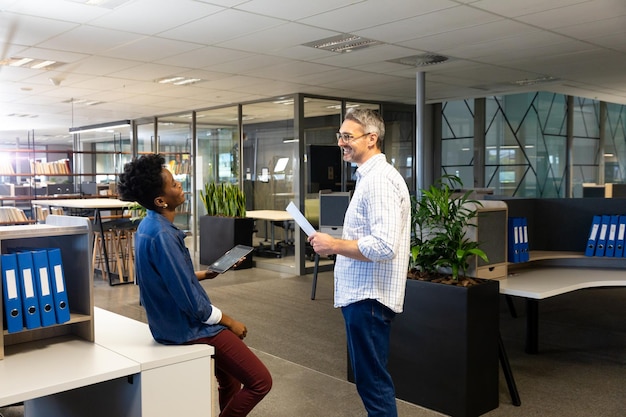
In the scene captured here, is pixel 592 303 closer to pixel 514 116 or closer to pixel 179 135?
pixel 514 116

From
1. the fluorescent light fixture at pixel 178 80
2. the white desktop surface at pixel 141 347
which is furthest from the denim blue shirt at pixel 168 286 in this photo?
the fluorescent light fixture at pixel 178 80

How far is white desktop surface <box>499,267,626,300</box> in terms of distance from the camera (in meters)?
3.52

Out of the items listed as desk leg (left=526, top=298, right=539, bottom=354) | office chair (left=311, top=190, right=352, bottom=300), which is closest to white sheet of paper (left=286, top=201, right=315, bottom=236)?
desk leg (left=526, top=298, right=539, bottom=354)

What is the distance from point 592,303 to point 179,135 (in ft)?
24.8

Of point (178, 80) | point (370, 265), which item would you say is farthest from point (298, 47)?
point (370, 265)

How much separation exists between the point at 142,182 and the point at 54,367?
2.36 ft

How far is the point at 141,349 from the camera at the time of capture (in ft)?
7.11

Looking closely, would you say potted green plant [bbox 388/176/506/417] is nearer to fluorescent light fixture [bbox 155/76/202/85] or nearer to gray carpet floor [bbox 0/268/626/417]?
gray carpet floor [bbox 0/268/626/417]

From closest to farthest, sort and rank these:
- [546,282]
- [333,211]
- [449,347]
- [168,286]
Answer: [168,286], [449,347], [546,282], [333,211]

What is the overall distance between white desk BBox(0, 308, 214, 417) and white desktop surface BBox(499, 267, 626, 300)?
7.02 feet

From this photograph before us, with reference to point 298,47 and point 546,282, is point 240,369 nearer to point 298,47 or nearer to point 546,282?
point 546,282

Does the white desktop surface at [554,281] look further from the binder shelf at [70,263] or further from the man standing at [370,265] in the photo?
the binder shelf at [70,263]

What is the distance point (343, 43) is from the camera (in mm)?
5379

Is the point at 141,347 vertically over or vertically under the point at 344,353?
over
